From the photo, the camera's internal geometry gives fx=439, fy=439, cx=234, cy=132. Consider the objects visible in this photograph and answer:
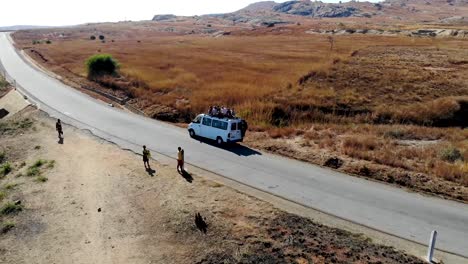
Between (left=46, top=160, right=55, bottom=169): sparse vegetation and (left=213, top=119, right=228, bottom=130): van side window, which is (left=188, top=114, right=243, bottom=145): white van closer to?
(left=213, top=119, right=228, bottom=130): van side window

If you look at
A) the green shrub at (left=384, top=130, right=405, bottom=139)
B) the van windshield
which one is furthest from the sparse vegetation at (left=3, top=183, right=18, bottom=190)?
the green shrub at (left=384, top=130, right=405, bottom=139)

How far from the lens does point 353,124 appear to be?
3080cm

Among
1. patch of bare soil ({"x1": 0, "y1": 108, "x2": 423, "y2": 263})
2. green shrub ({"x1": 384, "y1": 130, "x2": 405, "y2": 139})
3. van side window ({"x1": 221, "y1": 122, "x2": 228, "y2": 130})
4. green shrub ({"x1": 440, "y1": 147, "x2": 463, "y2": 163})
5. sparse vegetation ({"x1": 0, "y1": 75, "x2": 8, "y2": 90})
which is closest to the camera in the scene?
patch of bare soil ({"x1": 0, "y1": 108, "x2": 423, "y2": 263})

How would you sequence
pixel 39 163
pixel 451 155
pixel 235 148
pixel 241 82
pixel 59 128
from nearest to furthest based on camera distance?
pixel 451 155
pixel 39 163
pixel 235 148
pixel 59 128
pixel 241 82

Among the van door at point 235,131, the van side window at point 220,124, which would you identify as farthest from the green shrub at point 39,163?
the van door at point 235,131

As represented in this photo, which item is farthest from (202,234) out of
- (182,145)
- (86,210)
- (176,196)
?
(182,145)

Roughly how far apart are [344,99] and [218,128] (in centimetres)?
1315

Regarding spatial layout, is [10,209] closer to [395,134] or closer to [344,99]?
[395,134]

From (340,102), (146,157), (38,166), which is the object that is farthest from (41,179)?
(340,102)

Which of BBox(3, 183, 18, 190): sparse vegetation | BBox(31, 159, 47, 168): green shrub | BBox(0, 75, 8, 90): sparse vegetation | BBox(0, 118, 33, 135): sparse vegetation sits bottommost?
BBox(0, 75, 8, 90): sparse vegetation

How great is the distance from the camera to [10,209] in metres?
19.2

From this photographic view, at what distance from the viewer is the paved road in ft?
53.4

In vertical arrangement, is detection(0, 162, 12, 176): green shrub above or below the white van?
below

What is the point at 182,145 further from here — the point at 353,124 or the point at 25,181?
the point at 353,124
